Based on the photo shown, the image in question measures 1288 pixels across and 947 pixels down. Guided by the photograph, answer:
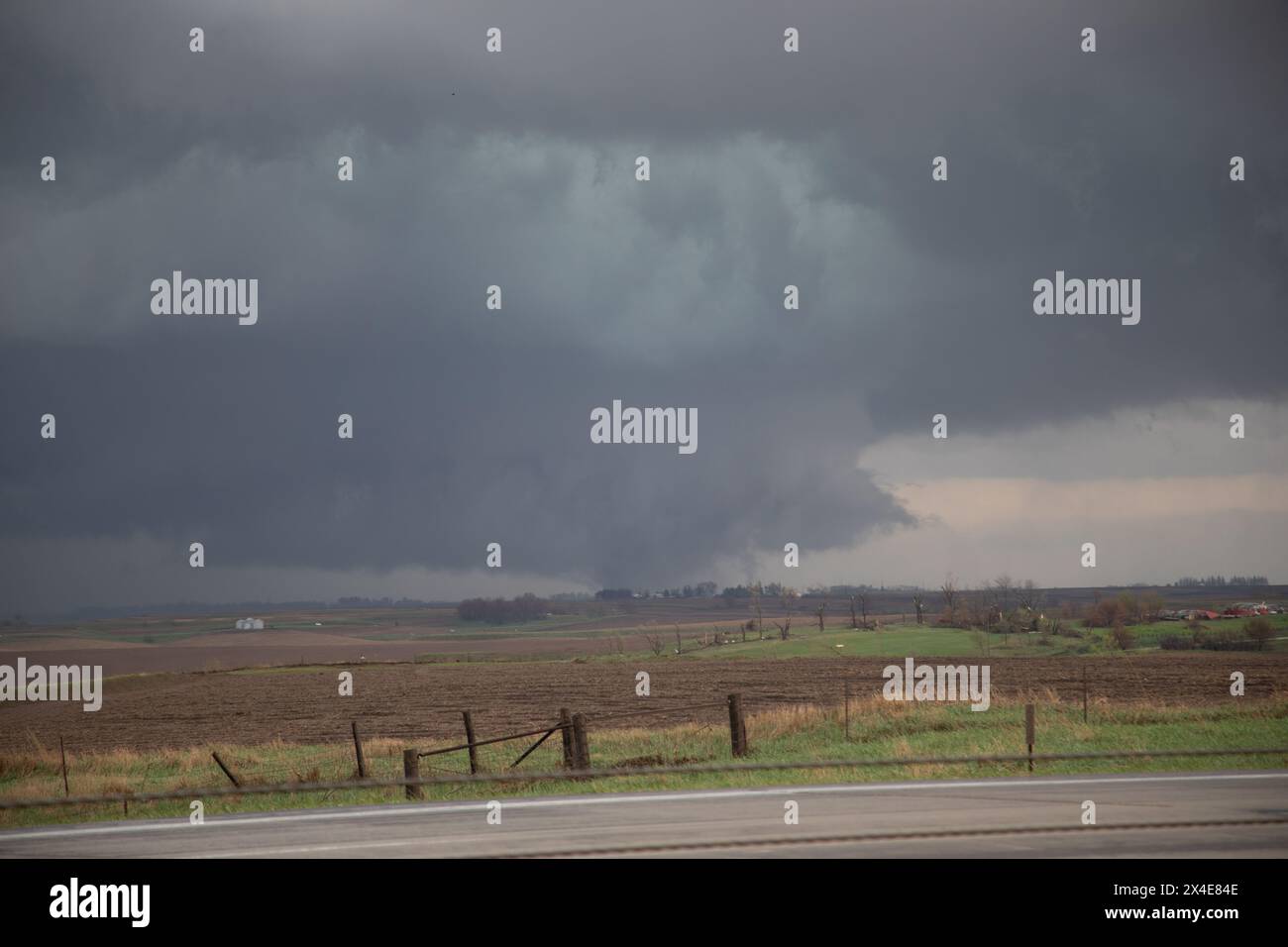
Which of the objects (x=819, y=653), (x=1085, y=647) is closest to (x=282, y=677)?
(x=819, y=653)

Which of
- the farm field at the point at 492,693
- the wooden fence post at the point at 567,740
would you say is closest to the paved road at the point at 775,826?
the wooden fence post at the point at 567,740

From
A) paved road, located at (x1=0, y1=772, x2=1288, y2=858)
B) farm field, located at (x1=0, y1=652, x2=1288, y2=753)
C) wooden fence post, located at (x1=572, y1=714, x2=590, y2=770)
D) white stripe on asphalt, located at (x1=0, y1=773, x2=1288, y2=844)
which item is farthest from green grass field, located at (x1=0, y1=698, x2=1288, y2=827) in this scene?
farm field, located at (x1=0, y1=652, x2=1288, y2=753)

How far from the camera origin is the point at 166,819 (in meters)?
23.2

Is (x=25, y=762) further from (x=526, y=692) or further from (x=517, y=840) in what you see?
(x=526, y=692)

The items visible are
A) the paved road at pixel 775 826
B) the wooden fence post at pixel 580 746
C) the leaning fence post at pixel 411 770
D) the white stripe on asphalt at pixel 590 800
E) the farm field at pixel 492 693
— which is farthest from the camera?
the farm field at pixel 492 693

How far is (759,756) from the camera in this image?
31094 mm

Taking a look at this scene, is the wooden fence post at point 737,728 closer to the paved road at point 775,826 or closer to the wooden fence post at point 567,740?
the wooden fence post at point 567,740

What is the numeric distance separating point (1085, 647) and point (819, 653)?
91.5 ft

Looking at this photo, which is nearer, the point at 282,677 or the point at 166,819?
the point at 166,819

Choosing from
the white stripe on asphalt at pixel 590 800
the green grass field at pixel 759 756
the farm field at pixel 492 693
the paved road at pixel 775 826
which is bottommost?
the farm field at pixel 492 693

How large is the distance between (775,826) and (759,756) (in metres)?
13.3

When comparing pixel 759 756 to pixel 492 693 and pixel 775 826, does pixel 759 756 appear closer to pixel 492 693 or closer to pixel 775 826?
pixel 775 826

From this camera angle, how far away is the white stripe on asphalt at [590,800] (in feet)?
69.8

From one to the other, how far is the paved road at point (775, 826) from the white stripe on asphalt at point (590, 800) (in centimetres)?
4
